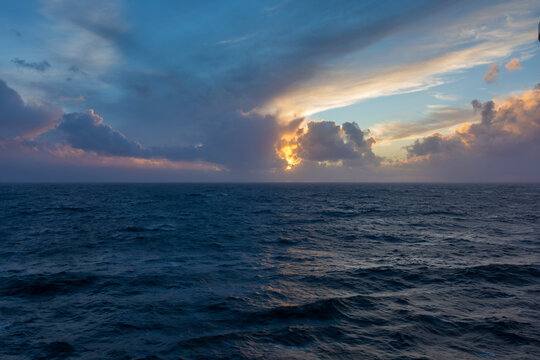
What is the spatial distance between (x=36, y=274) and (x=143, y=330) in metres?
12.4

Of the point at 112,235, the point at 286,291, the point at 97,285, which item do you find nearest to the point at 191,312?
the point at 286,291

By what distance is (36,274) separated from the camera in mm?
19047

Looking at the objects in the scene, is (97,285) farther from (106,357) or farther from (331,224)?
(331,224)

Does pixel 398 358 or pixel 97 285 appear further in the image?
pixel 97 285

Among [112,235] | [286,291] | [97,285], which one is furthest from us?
[112,235]

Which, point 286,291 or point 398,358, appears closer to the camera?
point 398,358

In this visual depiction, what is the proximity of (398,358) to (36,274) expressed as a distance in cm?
2187

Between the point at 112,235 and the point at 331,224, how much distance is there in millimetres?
28845

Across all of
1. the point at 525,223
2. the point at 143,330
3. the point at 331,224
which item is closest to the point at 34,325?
the point at 143,330

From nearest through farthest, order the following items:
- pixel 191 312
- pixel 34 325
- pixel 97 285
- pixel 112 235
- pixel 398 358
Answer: pixel 398 358, pixel 34 325, pixel 191 312, pixel 97 285, pixel 112 235

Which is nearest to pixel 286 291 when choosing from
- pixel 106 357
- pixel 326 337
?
pixel 326 337

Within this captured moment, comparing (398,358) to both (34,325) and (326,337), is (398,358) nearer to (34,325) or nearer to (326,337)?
(326,337)

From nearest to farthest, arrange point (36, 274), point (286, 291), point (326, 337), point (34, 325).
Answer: point (326, 337)
point (34, 325)
point (286, 291)
point (36, 274)

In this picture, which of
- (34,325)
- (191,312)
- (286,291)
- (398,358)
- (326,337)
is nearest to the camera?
(398,358)
